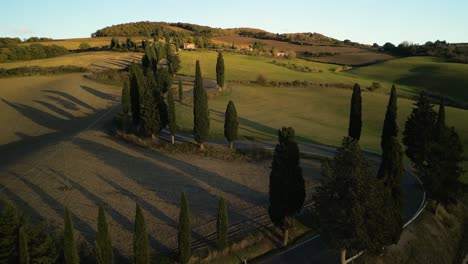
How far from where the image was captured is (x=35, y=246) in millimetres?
16688

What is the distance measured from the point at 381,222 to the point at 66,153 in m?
31.8

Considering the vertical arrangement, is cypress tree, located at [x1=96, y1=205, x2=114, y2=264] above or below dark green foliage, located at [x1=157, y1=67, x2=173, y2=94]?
below

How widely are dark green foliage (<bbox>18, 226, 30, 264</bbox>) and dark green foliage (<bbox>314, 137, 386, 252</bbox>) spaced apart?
1414 centimetres

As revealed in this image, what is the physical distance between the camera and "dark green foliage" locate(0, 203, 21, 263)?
53.0ft

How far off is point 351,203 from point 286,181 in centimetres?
489

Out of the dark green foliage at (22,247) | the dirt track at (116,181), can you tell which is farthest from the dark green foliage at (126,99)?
the dark green foliage at (22,247)

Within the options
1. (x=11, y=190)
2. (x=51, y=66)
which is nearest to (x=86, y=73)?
(x=51, y=66)

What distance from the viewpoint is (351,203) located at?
61.0 ft

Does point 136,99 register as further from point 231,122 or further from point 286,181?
point 286,181

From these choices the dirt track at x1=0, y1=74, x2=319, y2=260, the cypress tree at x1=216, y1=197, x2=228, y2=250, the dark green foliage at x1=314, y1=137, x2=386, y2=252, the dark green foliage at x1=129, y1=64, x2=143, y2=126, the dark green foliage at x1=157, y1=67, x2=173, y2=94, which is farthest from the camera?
the dark green foliage at x1=157, y1=67, x2=173, y2=94

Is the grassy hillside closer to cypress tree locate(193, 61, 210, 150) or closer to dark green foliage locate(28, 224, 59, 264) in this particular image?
A: cypress tree locate(193, 61, 210, 150)

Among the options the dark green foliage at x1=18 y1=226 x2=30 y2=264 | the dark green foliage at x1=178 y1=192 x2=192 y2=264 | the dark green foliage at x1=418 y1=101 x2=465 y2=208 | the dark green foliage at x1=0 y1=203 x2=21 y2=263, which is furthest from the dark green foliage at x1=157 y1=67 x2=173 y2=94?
the dark green foliage at x1=18 y1=226 x2=30 y2=264

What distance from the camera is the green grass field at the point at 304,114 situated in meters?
50.8

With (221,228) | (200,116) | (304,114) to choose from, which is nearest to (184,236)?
(221,228)
